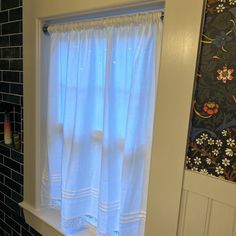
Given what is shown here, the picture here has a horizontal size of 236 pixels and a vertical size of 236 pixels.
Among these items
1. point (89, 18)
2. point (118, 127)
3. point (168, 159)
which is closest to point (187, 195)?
point (168, 159)

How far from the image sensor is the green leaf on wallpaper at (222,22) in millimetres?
761

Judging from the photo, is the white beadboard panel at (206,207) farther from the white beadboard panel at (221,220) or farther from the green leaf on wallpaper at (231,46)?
the green leaf on wallpaper at (231,46)

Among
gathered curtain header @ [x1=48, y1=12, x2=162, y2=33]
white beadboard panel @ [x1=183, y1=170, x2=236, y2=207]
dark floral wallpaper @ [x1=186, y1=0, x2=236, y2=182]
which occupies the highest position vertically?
gathered curtain header @ [x1=48, y1=12, x2=162, y2=33]

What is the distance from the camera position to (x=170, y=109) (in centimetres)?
91

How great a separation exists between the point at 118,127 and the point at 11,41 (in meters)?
1.06

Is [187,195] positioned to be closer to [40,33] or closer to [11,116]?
[40,33]

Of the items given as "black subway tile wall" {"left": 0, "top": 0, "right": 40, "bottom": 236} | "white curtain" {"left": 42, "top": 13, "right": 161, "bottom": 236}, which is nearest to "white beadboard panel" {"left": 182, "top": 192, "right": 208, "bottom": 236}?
"white curtain" {"left": 42, "top": 13, "right": 161, "bottom": 236}

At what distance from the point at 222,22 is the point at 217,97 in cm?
26

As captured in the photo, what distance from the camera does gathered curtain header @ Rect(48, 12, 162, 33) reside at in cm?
99

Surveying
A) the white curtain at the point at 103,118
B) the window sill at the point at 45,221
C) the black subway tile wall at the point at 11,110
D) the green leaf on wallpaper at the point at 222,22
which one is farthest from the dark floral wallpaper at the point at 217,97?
the black subway tile wall at the point at 11,110

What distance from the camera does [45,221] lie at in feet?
5.03

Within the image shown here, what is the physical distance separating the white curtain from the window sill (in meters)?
0.08

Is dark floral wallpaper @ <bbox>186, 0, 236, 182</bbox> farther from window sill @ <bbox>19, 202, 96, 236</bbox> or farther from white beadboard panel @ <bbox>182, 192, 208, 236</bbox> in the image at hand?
window sill @ <bbox>19, 202, 96, 236</bbox>

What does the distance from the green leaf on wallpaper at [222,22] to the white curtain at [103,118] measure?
0.83 ft
